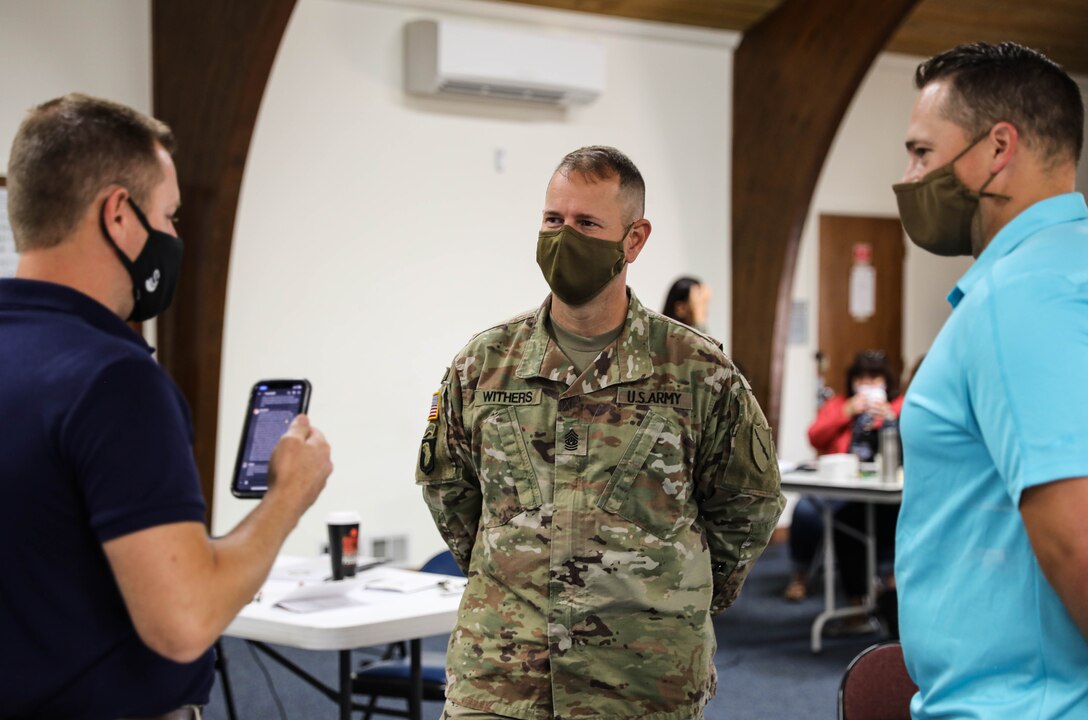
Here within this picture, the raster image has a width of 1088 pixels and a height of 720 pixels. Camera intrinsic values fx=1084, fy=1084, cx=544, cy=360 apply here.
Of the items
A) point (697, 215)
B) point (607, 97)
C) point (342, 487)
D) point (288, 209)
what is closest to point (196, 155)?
point (288, 209)

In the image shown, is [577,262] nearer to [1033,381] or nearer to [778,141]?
[1033,381]

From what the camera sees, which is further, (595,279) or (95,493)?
(595,279)

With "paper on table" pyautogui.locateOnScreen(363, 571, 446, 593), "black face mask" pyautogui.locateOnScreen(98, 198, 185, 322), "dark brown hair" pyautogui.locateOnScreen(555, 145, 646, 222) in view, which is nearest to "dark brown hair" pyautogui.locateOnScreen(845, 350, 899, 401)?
"paper on table" pyautogui.locateOnScreen(363, 571, 446, 593)

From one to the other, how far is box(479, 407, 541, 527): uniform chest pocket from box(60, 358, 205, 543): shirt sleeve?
33.0 inches

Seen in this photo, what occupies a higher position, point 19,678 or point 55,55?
point 55,55

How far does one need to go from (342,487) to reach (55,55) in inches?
104

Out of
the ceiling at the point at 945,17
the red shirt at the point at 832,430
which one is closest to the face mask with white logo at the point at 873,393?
the red shirt at the point at 832,430

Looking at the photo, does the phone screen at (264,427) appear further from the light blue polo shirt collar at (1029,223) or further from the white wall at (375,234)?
the white wall at (375,234)

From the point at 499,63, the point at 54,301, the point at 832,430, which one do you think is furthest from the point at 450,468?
the point at 499,63

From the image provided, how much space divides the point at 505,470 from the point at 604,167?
2.00ft

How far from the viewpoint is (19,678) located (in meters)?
1.26

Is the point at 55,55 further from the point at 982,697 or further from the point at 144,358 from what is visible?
the point at 982,697

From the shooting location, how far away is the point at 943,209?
139 centimetres

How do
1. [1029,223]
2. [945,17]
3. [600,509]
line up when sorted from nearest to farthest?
[1029,223]
[600,509]
[945,17]
